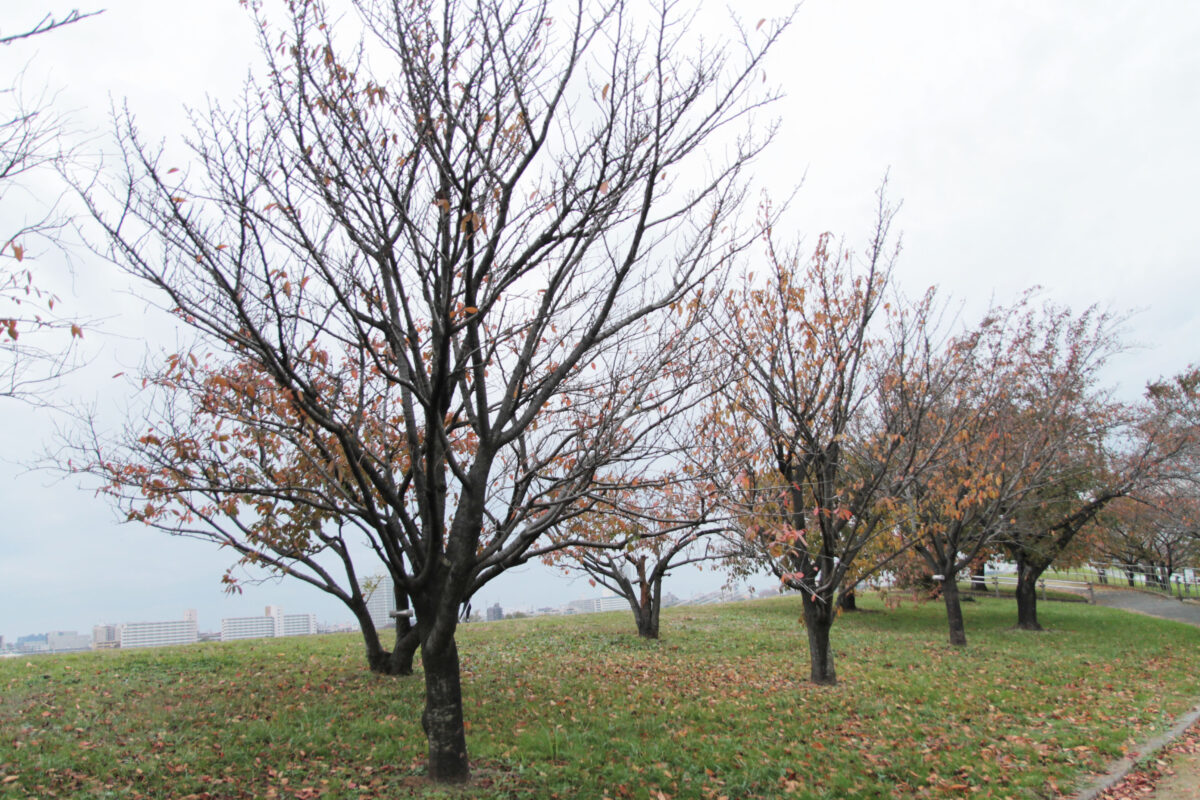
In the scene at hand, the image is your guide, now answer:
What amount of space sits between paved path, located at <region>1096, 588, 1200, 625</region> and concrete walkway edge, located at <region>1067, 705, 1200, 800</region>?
15622 millimetres

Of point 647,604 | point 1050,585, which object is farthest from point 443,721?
point 1050,585

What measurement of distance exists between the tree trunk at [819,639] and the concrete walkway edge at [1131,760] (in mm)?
3575

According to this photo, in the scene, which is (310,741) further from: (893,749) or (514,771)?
(893,749)

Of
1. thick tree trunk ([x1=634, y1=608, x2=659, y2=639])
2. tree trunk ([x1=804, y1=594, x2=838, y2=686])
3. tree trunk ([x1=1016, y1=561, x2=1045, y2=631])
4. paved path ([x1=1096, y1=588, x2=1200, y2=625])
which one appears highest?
tree trunk ([x1=804, y1=594, x2=838, y2=686])

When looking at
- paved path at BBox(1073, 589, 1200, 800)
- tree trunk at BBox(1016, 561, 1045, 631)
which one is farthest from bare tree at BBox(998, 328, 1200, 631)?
paved path at BBox(1073, 589, 1200, 800)

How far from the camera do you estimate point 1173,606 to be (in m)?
23.5

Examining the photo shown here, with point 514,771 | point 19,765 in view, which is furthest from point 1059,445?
point 19,765

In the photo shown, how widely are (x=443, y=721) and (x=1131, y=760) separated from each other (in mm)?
6710

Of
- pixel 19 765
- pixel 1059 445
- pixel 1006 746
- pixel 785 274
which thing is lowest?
pixel 1006 746

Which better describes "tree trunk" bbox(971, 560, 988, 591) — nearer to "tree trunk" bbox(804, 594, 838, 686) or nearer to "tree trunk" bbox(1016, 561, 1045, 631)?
"tree trunk" bbox(1016, 561, 1045, 631)

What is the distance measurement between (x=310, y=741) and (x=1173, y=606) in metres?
28.5

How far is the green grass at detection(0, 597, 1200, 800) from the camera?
567 cm

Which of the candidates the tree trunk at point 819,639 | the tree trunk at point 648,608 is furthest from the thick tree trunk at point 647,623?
the tree trunk at point 819,639

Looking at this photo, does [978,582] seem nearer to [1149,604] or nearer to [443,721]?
[1149,604]
